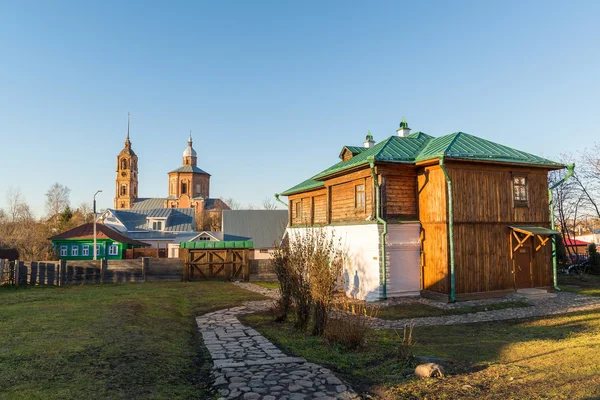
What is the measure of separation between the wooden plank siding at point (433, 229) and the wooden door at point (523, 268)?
A: 136 inches

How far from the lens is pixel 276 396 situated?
5.30m

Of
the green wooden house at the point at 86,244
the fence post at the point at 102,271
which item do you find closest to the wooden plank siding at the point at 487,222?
the fence post at the point at 102,271

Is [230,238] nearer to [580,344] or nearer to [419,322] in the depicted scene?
[419,322]

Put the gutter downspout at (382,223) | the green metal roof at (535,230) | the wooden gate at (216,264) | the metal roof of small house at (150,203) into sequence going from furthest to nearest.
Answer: the metal roof of small house at (150,203), the wooden gate at (216,264), the green metal roof at (535,230), the gutter downspout at (382,223)

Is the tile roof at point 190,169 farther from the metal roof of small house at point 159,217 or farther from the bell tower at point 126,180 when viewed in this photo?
the metal roof of small house at point 159,217

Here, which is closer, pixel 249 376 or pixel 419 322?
pixel 249 376

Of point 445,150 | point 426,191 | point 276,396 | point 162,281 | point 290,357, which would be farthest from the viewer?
point 162,281

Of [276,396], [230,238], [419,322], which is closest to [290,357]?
[276,396]

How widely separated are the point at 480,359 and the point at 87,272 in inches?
839

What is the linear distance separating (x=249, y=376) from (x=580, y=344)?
677 cm

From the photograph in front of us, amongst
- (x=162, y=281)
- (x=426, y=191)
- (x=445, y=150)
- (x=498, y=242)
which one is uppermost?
(x=445, y=150)

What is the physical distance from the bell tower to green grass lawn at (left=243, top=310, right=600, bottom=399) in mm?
79818

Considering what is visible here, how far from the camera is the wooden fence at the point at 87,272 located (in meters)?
21.3

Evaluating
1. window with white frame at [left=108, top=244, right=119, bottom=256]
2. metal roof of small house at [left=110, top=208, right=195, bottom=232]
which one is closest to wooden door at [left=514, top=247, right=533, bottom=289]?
window with white frame at [left=108, top=244, right=119, bottom=256]
